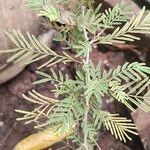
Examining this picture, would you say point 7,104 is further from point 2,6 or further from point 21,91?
point 2,6

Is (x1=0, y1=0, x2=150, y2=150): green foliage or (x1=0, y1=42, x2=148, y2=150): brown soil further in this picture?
(x1=0, y1=42, x2=148, y2=150): brown soil

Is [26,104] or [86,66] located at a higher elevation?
[86,66]

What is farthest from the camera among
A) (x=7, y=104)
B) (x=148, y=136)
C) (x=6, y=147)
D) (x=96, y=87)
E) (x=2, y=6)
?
(x=7, y=104)

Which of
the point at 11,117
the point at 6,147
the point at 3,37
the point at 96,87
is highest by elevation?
the point at 3,37

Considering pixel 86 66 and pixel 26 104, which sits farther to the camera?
pixel 26 104

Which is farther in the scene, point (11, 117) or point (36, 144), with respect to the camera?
point (11, 117)

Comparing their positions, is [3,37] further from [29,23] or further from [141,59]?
[141,59]

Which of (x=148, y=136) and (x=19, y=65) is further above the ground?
(x=19, y=65)

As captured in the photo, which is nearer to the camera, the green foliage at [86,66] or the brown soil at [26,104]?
the green foliage at [86,66]

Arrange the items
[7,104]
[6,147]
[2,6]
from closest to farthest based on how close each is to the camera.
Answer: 1. [2,6]
2. [6,147]
3. [7,104]

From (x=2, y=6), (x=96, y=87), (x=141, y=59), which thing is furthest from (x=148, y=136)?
(x=96, y=87)
